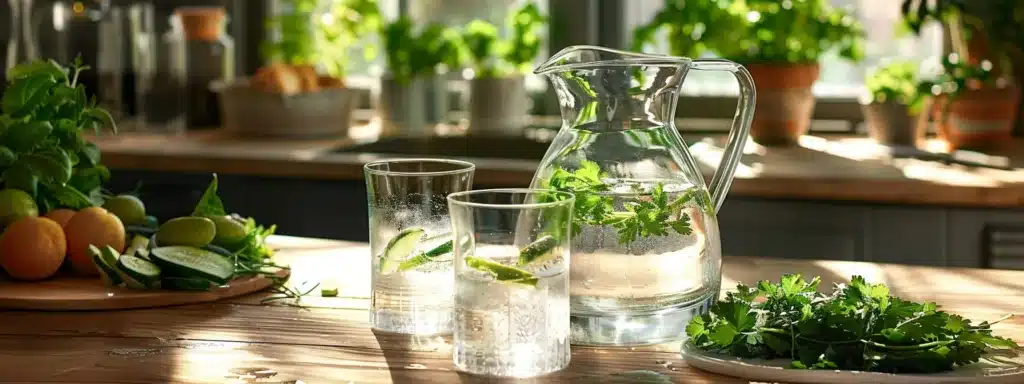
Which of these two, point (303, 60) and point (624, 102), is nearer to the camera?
point (624, 102)

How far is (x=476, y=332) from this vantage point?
0.93 metres

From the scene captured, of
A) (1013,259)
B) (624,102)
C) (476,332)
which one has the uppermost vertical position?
(624,102)

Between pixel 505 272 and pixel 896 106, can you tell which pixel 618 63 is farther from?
pixel 896 106

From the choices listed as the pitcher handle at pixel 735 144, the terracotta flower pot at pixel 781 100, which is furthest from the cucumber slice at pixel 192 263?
the terracotta flower pot at pixel 781 100

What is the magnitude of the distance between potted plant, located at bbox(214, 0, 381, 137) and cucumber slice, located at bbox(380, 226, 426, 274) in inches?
69.7

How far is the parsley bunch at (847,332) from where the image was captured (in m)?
0.92

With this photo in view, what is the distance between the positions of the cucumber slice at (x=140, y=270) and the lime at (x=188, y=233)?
41 mm

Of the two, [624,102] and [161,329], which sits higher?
[624,102]

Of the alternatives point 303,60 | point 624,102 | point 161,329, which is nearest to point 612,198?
point 624,102

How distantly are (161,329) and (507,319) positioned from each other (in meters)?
0.35

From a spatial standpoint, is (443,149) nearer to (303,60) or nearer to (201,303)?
(303,60)

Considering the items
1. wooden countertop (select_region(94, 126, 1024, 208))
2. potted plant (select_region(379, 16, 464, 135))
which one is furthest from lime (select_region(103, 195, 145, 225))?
potted plant (select_region(379, 16, 464, 135))

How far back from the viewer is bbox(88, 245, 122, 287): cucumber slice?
4.01 ft

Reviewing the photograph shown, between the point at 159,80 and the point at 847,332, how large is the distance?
236cm
